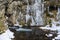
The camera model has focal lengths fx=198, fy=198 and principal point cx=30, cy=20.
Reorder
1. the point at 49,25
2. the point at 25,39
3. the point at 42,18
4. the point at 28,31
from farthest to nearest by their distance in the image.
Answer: the point at 42,18
the point at 49,25
the point at 28,31
the point at 25,39

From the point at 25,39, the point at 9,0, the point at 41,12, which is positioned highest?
the point at 9,0

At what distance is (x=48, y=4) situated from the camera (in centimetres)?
2464

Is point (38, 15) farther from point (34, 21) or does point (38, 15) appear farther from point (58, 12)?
point (58, 12)

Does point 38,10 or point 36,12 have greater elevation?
point 38,10

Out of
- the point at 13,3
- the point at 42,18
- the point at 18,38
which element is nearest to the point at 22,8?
the point at 13,3

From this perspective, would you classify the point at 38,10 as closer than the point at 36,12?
No

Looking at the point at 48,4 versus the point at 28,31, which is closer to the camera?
the point at 28,31

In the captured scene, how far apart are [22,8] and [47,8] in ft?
10.6

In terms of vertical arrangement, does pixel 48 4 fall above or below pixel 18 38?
above

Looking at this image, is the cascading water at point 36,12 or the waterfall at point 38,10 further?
the waterfall at point 38,10

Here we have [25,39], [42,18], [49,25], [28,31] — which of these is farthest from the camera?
[42,18]

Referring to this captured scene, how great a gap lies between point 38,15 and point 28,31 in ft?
16.1

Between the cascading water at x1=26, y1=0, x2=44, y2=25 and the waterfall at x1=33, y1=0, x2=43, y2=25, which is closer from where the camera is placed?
the cascading water at x1=26, y1=0, x2=44, y2=25

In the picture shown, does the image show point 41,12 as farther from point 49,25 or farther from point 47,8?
point 49,25
